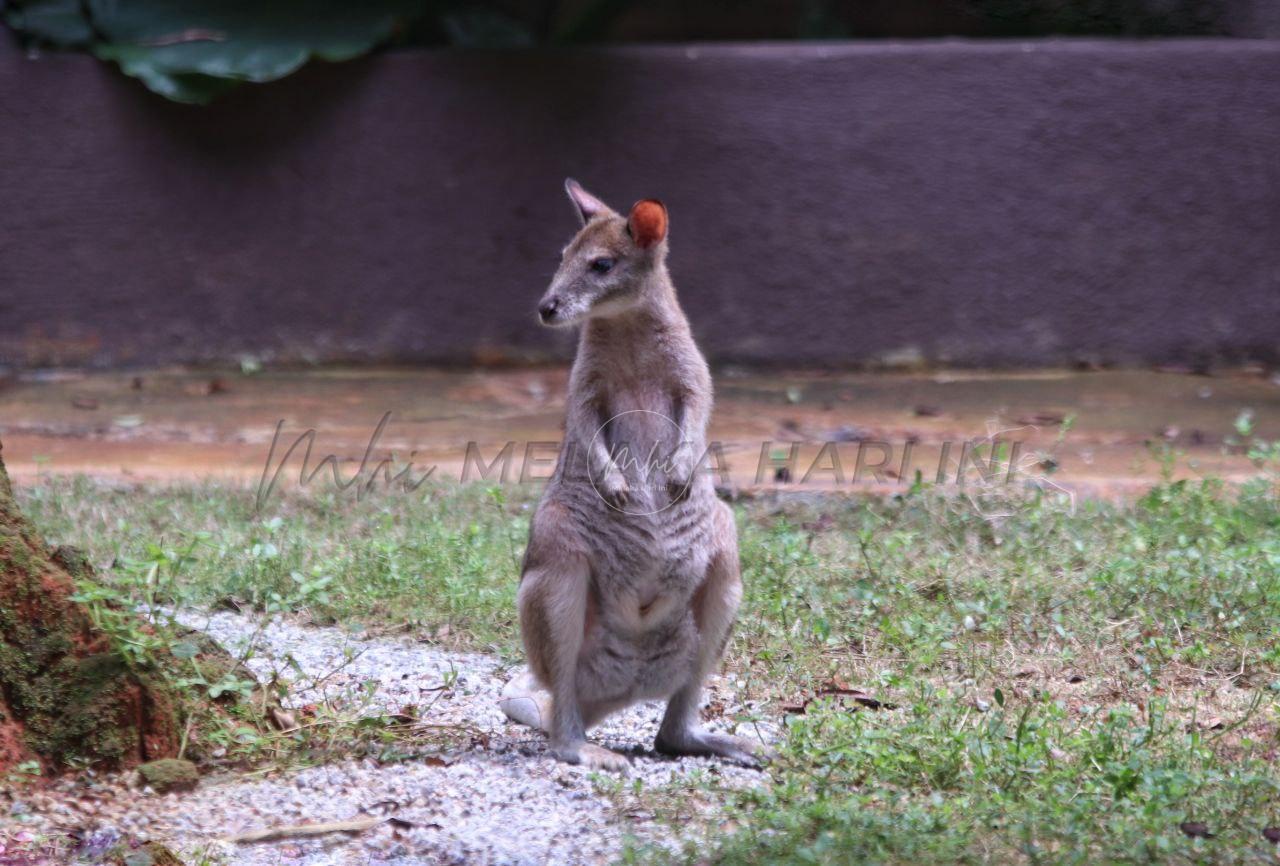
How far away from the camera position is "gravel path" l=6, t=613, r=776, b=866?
304 centimetres

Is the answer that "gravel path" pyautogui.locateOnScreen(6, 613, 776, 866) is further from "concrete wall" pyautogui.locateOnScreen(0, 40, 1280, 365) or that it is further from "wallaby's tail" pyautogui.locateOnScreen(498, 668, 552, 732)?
"concrete wall" pyautogui.locateOnScreen(0, 40, 1280, 365)

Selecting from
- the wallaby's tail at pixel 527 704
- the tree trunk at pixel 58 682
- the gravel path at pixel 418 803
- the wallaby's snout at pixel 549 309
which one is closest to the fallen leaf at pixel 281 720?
the gravel path at pixel 418 803

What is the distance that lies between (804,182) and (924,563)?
4.08 meters

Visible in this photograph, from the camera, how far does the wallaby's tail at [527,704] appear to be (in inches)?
154

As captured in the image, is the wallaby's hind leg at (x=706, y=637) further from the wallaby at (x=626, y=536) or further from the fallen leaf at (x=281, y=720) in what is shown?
the fallen leaf at (x=281, y=720)

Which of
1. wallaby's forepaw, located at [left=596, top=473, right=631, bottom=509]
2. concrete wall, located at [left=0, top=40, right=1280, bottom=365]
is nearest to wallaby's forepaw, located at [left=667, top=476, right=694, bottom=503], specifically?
wallaby's forepaw, located at [left=596, top=473, right=631, bottom=509]

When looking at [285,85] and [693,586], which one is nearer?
[693,586]

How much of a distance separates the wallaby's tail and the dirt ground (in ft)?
8.86

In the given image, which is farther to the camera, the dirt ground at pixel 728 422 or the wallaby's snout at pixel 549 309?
the dirt ground at pixel 728 422

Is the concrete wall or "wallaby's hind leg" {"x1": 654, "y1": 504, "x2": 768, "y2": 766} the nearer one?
"wallaby's hind leg" {"x1": 654, "y1": 504, "x2": 768, "y2": 766}

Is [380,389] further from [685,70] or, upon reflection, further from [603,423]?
[603,423]

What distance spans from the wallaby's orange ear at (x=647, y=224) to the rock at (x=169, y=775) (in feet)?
5.98

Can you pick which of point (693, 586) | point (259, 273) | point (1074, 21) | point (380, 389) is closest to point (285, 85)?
point (259, 273)

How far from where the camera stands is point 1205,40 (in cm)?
869
